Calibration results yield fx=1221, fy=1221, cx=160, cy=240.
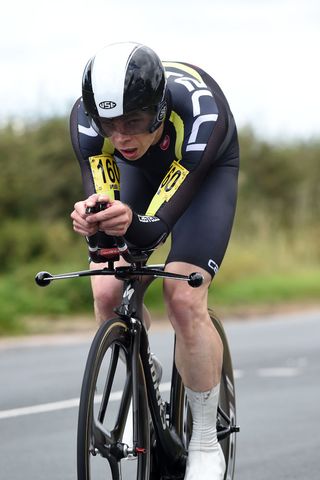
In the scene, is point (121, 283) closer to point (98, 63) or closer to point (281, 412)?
point (98, 63)

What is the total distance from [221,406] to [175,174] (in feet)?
4.38

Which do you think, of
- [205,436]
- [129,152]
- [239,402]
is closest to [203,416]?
[205,436]

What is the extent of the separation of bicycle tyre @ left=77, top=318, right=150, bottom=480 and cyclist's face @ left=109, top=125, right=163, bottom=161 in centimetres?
68

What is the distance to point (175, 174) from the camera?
498 centimetres

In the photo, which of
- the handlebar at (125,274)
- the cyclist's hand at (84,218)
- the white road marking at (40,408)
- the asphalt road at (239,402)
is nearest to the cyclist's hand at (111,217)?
the cyclist's hand at (84,218)

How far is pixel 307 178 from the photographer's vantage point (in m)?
29.4

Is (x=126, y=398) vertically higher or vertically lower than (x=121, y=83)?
lower

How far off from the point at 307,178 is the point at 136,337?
81.3 ft

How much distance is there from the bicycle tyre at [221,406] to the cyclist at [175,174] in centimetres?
15

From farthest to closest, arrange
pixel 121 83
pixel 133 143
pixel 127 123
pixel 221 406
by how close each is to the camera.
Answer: pixel 221 406 < pixel 133 143 < pixel 127 123 < pixel 121 83

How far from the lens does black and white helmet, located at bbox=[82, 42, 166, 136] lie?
461 cm

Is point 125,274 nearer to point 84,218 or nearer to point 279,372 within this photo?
point 84,218

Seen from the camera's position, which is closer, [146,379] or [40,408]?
[146,379]

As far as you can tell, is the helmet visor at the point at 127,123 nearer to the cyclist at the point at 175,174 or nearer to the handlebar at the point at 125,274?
the cyclist at the point at 175,174
